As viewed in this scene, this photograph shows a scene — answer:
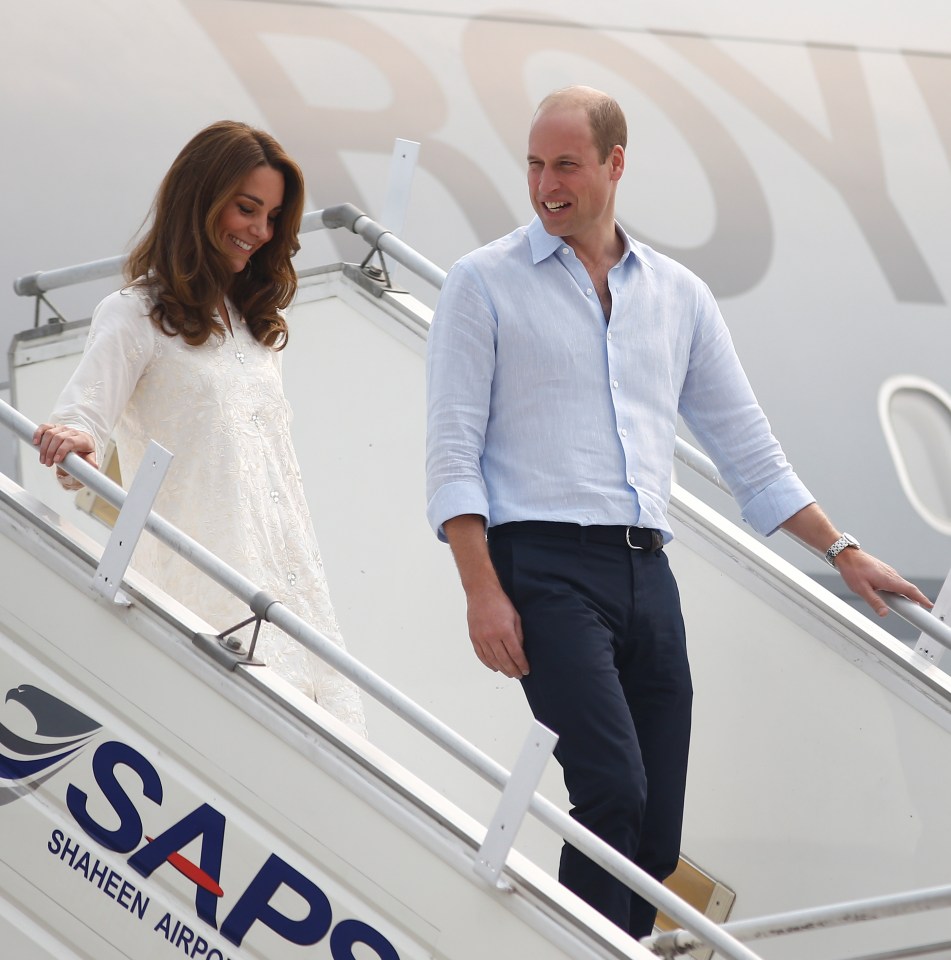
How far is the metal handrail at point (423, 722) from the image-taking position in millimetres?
1422

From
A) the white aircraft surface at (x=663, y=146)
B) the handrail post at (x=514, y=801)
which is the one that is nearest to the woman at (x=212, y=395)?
the handrail post at (x=514, y=801)

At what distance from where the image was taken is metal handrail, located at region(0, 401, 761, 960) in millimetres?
1422

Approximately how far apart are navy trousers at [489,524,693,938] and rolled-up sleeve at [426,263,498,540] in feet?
0.31

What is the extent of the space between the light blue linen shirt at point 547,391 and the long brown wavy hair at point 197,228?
0.35m

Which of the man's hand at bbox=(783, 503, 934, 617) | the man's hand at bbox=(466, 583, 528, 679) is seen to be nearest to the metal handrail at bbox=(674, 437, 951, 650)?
the man's hand at bbox=(783, 503, 934, 617)

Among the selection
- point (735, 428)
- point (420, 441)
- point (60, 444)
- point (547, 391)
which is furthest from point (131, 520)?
point (420, 441)

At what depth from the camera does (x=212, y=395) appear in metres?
1.83

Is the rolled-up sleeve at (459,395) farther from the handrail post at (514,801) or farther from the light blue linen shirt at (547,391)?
the handrail post at (514,801)

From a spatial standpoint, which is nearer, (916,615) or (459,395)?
(459,395)

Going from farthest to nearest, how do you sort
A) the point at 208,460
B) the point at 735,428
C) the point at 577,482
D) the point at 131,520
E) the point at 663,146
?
the point at 663,146 < the point at 735,428 < the point at 208,460 < the point at 577,482 < the point at 131,520

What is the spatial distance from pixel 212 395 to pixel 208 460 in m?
0.09

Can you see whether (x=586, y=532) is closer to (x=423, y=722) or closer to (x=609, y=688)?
(x=609, y=688)

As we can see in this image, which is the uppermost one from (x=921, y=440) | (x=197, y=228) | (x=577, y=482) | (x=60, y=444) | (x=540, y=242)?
(x=540, y=242)

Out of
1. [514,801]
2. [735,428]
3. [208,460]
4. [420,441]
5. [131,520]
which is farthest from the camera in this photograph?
[420,441]
